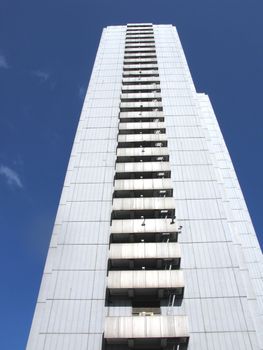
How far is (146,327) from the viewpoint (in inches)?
882

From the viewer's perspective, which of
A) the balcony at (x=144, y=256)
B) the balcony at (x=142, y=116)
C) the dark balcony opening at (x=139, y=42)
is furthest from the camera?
the dark balcony opening at (x=139, y=42)

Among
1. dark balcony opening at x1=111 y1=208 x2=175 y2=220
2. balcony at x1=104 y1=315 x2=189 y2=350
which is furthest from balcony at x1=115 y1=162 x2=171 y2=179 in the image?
balcony at x1=104 y1=315 x2=189 y2=350

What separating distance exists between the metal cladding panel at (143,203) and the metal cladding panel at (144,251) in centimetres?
409

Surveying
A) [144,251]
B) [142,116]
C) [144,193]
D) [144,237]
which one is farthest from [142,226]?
[142,116]

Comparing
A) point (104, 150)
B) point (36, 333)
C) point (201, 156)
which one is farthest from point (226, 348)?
point (104, 150)

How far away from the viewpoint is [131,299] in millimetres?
Result: 25594

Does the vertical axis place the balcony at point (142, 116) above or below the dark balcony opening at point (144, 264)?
above

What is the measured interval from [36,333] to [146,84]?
36.5 m

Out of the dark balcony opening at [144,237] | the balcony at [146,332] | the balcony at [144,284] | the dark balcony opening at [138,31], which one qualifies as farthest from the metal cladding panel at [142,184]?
the dark balcony opening at [138,31]

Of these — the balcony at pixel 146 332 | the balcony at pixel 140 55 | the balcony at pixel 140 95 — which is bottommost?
the balcony at pixel 146 332

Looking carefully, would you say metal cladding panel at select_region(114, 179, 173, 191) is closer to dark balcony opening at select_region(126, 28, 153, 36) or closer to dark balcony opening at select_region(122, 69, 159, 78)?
dark balcony opening at select_region(122, 69, 159, 78)

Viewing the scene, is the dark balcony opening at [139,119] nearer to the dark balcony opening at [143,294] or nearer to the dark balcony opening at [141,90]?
the dark balcony opening at [141,90]

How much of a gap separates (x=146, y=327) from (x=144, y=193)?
528 inches

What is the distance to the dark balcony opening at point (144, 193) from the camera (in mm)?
32562
